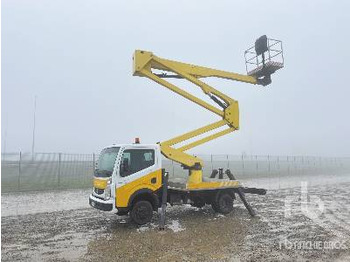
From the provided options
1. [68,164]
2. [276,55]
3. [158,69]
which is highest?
[276,55]

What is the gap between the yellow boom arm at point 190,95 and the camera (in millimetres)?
11297

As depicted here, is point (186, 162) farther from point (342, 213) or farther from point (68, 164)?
point (68, 164)

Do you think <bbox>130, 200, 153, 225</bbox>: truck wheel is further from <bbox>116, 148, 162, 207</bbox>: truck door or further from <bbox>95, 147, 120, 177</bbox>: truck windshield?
<bbox>95, 147, 120, 177</bbox>: truck windshield

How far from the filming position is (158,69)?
11.9m

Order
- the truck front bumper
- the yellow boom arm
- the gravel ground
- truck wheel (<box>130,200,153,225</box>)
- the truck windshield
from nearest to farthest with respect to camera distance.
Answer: the gravel ground, the truck front bumper, truck wheel (<box>130,200,153,225</box>), the truck windshield, the yellow boom arm

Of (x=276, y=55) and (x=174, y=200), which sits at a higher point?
(x=276, y=55)

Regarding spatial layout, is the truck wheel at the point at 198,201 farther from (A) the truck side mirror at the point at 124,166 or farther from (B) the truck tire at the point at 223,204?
(A) the truck side mirror at the point at 124,166

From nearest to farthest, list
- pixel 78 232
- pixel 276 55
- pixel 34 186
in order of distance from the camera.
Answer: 1. pixel 78 232
2. pixel 276 55
3. pixel 34 186

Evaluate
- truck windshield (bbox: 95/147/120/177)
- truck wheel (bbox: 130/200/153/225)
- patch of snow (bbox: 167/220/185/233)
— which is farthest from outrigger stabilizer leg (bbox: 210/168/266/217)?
truck windshield (bbox: 95/147/120/177)

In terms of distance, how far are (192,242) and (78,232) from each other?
321cm

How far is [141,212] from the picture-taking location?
9820 mm

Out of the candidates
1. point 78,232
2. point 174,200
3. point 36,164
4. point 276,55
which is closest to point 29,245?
point 78,232

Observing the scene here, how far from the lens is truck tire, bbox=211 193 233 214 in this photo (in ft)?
38.5

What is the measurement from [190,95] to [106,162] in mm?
3801
